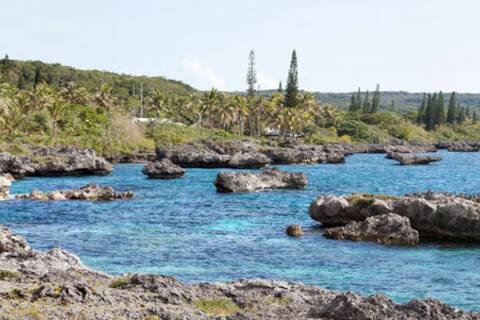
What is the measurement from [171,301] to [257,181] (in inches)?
2056

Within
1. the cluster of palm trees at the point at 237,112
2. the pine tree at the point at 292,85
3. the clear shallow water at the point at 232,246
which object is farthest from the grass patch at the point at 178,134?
the clear shallow water at the point at 232,246

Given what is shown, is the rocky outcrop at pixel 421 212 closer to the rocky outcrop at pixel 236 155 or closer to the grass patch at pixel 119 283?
the grass patch at pixel 119 283

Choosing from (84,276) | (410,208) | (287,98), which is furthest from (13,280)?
(287,98)

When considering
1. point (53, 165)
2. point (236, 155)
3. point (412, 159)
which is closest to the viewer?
point (53, 165)

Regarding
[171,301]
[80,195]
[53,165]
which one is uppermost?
[171,301]

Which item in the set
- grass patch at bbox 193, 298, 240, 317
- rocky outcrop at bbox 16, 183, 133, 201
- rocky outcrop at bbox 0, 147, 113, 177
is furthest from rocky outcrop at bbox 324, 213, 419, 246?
rocky outcrop at bbox 0, 147, 113, 177

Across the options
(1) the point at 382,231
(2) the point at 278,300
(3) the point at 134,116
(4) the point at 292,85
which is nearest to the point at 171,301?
(2) the point at 278,300

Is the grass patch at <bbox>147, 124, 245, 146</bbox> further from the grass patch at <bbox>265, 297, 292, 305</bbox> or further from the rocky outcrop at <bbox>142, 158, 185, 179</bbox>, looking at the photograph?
the grass patch at <bbox>265, 297, 292, 305</bbox>

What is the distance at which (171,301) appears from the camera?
17.7 metres

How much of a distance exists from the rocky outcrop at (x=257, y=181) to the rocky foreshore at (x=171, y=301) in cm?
4634

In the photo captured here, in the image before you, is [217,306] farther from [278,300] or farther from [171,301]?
[278,300]

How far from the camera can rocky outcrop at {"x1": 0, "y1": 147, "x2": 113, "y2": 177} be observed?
83.0 metres

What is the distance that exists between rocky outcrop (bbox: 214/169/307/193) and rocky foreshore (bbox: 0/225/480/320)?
152ft

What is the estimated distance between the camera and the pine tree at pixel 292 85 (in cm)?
18235
